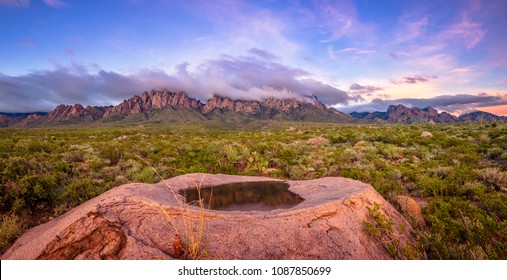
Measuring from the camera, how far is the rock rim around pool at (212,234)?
3.64m

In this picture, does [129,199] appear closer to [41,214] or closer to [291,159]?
[41,214]

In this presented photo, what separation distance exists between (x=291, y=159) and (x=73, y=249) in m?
12.7

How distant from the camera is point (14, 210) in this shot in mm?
6508

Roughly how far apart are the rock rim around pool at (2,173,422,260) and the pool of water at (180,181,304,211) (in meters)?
1.09

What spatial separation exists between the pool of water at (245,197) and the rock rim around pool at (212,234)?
1095 millimetres

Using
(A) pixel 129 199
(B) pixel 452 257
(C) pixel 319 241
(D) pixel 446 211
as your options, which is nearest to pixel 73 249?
(A) pixel 129 199

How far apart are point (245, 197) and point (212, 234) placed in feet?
9.04

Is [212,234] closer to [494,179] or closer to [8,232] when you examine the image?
[8,232]

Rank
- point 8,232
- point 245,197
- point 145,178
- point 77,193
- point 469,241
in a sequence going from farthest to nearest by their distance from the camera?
point 145,178
point 77,193
point 245,197
point 8,232
point 469,241

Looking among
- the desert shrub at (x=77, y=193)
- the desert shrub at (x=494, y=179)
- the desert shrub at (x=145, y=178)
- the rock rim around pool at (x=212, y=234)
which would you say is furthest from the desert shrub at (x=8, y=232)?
the desert shrub at (x=494, y=179)

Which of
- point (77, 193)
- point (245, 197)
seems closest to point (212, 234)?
point (245, 197)

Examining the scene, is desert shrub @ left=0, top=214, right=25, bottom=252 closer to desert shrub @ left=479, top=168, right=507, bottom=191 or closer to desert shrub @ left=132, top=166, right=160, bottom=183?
desert shrub @ left=132, top=166, right=160, bottom=183

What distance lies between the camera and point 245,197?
6785 millimetres

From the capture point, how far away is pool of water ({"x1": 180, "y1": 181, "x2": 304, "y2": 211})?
19.6ft
